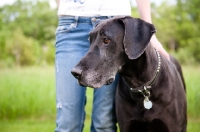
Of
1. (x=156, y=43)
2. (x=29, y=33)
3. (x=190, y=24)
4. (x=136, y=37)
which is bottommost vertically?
(x=29, y=33)

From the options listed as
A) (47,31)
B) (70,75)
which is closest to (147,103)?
(70,75)

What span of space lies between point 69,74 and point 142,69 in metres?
0.70

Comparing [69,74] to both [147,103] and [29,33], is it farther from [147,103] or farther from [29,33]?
[29,33]

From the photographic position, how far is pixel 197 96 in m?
6.89

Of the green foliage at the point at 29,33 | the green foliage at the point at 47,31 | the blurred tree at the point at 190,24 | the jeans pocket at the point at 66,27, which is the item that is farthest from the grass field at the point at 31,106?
the blurred tree at the point at 190,24

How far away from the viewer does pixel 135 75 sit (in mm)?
2848

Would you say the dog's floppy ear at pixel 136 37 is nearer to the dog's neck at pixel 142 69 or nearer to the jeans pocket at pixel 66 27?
the dog's neck at pixel 142 69

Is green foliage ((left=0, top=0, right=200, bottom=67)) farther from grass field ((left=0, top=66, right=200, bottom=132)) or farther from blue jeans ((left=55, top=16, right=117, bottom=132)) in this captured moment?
blue jeans ((left=55, top=16, right=117, bottom=132))

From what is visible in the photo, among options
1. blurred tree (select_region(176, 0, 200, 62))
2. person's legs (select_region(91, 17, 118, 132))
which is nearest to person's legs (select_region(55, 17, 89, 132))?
person's legs (select_region(91, 17, 118, 132))

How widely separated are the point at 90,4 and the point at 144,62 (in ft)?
2.59

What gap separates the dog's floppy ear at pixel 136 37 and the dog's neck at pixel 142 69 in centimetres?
16

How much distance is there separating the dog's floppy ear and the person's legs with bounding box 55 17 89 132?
0.59 m

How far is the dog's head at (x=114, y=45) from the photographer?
254cm

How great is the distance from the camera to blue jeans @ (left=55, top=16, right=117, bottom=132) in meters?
3.04
